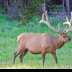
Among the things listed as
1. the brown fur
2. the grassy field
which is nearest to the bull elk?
the brown fur

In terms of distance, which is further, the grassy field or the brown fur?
the brown fur

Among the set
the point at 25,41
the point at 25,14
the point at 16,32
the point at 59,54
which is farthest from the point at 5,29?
the point at 25,41

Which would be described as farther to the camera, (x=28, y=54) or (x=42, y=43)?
(x=28, y=54)

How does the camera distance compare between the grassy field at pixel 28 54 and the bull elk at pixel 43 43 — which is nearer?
the grassy field at pixel 28 54

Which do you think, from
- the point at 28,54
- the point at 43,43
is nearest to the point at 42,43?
the point at 43,43

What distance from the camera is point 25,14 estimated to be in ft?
54.6

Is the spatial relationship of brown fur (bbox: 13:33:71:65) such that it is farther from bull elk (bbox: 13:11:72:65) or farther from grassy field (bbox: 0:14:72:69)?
grassy field (bbox: 0:14:72:69)

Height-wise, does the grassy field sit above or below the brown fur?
below

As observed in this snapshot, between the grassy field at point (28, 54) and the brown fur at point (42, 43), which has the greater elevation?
the brown fur at point (42, 43)

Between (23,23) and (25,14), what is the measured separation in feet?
3.49

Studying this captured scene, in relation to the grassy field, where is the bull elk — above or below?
above

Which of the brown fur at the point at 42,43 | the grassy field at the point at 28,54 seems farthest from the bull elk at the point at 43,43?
the grassy field at the point at 28,54

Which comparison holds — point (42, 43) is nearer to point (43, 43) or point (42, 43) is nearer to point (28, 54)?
point (43, 43)

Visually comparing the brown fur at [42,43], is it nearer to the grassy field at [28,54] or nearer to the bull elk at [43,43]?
the bull elk at [43,43]
